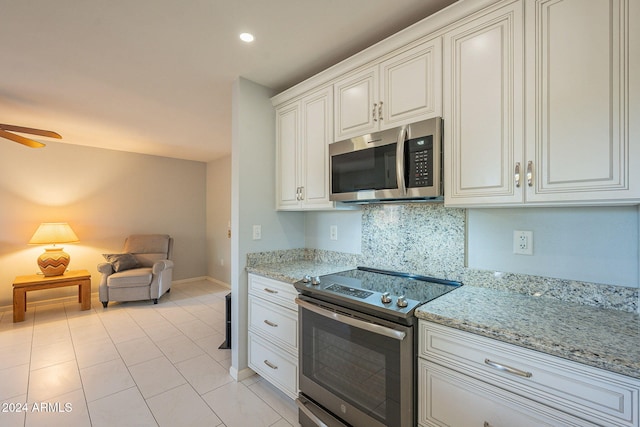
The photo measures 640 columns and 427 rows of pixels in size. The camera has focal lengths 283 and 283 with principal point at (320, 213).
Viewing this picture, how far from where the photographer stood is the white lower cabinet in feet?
6.19

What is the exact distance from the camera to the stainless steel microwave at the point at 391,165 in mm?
1475

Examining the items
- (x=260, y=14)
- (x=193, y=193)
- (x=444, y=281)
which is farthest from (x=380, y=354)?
(x=193, y=193)

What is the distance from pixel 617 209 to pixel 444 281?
2.78 ft

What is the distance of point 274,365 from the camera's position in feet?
6.63

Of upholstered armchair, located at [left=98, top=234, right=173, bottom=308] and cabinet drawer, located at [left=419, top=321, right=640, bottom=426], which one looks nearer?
cabinet drawer, located at [left=419, top=321, right=640, bottom=426]

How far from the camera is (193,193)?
5.61 m

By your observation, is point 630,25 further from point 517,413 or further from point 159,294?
point 159,294

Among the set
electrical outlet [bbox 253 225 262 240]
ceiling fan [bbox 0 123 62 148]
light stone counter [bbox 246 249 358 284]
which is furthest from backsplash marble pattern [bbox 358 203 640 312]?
ceiling fan [bbox 0 123 62 148]

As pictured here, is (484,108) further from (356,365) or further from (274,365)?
(274,365)

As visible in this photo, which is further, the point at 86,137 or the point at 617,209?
the point at 86,137

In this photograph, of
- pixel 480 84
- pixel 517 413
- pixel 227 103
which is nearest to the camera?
pixel 517 413

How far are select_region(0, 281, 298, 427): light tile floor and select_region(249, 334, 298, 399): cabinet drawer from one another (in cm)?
14

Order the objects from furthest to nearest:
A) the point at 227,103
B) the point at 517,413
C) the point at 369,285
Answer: the point at 227,103, the point at 369,285, the point at 517,413

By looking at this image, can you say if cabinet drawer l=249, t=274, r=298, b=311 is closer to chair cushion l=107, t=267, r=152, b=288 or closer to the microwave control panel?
the microwave control panel
